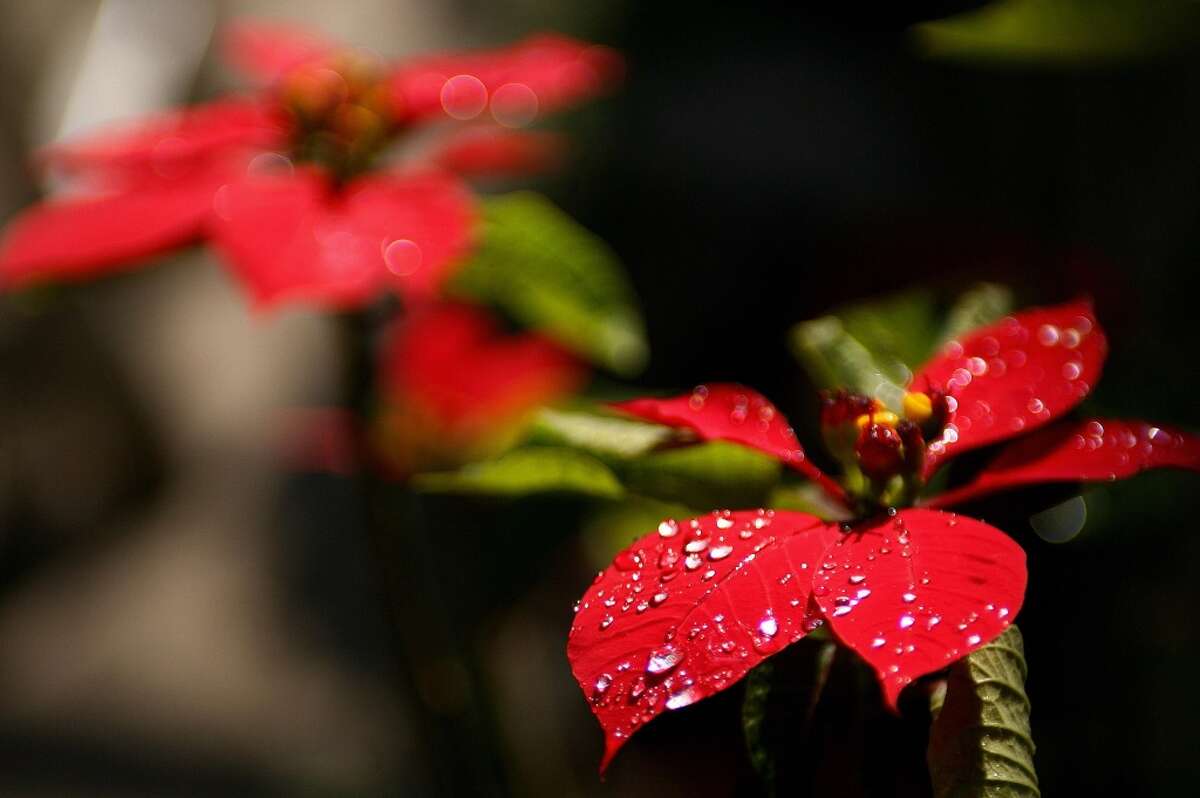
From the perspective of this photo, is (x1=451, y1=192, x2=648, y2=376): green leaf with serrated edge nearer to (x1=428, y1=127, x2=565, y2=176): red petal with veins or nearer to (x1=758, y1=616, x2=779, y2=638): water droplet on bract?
(x1=428, y1=127, x2=565, y2=176): red petal with veins

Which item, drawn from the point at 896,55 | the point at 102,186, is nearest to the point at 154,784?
the point at 102,186

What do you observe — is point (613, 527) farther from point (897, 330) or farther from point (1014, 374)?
point (1014, 374)

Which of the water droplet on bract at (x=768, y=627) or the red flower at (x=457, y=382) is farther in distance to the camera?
the red flower at (x=457, y=382)

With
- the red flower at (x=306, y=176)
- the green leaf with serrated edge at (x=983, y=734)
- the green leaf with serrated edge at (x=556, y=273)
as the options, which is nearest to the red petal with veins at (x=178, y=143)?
the red flower at (x=306, y=176)

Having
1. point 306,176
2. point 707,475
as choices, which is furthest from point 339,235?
point 707,475

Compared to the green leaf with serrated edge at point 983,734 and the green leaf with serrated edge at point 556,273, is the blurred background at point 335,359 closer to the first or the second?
the green leaf with serrated edge at point 556,273
